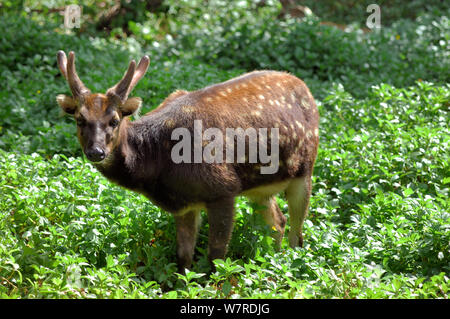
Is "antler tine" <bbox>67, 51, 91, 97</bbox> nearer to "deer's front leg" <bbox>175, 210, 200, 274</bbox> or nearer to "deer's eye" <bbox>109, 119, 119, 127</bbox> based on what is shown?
"deer's eye" <bbox>109, 119, 119, 127</bbox>

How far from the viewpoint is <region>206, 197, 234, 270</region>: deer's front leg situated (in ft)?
18.8

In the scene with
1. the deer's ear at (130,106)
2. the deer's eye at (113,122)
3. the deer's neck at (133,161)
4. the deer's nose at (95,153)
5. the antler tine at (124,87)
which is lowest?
the deer's neck at (133,161)

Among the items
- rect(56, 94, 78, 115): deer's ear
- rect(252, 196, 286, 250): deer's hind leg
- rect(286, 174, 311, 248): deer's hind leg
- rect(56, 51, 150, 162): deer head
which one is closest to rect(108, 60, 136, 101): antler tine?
rect(56, 51, 150, 162): deer head

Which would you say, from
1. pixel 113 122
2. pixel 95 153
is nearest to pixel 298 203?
pixel 113 122

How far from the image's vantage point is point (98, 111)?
5.45 m

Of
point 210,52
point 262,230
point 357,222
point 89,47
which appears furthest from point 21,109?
point 357,222

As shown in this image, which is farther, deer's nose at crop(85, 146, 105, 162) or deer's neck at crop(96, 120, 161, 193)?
deer's neck at crop(96, 120, 161, 193)

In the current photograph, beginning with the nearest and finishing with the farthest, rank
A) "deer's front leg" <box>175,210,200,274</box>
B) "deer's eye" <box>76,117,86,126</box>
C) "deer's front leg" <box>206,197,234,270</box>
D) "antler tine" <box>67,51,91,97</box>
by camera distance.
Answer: "deer's eye" <box>76,117,86,126</box>, "antler tine" <box>67,51,91,97</box>, "deer's front leg" <box>206,197,234,270</box>, "deer's front leg" <box>175,210,200,274</box>

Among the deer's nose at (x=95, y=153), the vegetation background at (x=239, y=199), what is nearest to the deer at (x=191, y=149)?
the deer's nose at (x=95, y=153)

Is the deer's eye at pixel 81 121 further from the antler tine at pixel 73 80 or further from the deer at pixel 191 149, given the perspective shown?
the antler tine at pixel 73 80

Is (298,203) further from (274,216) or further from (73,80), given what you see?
(73,80)

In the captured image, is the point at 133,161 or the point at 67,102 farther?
the point at 133,161

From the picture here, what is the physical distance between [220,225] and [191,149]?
2.27ft

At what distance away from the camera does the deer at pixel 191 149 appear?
219 inches
